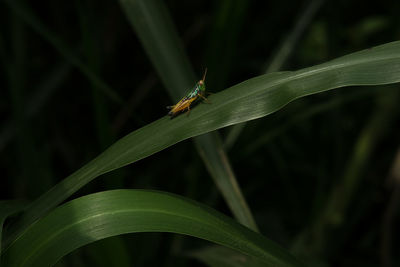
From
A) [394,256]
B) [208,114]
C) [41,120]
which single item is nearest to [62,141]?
[41,120]

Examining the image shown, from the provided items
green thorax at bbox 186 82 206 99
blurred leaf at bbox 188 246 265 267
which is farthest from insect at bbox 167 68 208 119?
blurred leaf at bbox 188 246 265 267

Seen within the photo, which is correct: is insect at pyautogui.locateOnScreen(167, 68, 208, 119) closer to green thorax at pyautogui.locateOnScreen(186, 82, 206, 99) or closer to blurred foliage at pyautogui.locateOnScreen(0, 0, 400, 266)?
green thorax at pyautogui.locateOnScreen(186, 82, 206, 99)

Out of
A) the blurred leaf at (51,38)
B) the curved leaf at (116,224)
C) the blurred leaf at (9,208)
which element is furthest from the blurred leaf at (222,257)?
the blurred leaf at (9,208)

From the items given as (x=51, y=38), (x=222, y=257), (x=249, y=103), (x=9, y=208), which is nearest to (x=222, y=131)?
(x=222, y=257)

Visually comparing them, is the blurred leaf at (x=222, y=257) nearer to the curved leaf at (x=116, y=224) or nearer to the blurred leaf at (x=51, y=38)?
the curved leaf at (x=116, y=224)

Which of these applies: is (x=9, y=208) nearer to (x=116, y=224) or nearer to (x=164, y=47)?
Answer: (x=116, y=224)

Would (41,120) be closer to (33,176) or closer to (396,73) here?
(33,176)
